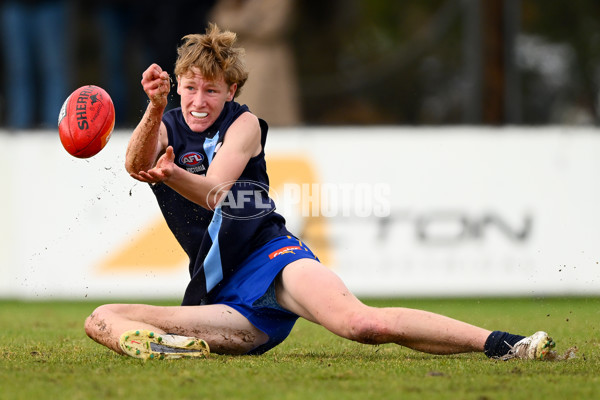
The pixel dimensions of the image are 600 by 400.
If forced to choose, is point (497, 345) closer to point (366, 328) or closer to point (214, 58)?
point (366, 328)

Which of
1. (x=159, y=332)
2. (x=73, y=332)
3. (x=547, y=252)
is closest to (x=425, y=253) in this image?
(x=547, y=252)

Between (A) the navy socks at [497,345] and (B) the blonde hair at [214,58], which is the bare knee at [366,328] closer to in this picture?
(A) the navy socks at [497,345]

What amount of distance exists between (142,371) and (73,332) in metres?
2.32

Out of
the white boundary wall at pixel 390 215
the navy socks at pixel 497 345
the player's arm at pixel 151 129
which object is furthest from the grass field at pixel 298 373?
the white boundary wall at pixel 390 215

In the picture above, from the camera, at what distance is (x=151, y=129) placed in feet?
16.7

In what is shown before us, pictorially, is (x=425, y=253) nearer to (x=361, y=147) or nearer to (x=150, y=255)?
(x=361, y=147)

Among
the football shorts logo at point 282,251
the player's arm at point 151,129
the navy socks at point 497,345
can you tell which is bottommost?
the navy socks at point 497,345

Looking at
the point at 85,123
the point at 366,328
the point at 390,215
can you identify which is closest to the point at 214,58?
the point at 85,123

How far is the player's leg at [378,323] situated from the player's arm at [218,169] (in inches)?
25.0

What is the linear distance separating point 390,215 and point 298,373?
5410mm

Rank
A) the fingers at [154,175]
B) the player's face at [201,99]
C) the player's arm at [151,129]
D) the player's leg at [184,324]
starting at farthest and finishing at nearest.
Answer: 1. the player's face at [201,99]
2. the player's leg at [184,324]
3. the player's arm at [151,129]
4. the fingers at [154,175]

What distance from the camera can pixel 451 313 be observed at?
25.7ft

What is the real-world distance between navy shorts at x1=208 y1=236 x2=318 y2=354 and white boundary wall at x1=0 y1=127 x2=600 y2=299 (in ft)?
13.6

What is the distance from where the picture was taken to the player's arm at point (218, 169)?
4.66m
